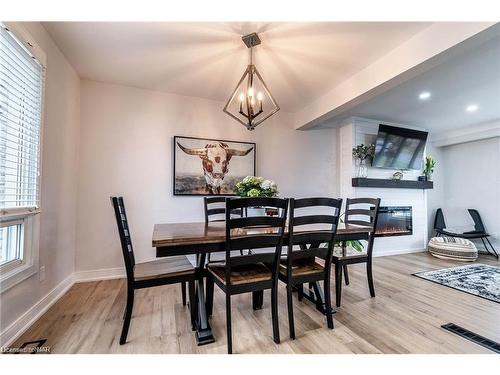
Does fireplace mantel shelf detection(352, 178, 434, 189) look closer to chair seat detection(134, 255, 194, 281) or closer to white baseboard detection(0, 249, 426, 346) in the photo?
chair seat detection(134, 255, 194, 281)

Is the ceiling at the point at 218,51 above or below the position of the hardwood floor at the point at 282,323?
above

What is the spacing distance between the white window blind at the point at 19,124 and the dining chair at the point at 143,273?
75 cm

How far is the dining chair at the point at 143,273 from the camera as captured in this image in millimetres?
1601

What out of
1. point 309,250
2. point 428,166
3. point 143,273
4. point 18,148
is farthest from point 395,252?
point 18,148

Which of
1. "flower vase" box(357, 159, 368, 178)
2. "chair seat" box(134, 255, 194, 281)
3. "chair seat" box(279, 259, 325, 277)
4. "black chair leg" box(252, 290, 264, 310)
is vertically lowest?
"black chair leg" box(252, 290, 264, 310)

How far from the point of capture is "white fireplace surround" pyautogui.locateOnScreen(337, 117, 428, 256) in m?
4.11

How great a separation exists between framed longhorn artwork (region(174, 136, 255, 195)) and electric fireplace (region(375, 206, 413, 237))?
2.62 m

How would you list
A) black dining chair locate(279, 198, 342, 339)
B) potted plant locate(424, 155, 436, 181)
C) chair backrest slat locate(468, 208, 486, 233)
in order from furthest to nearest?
potted plant locate(424, 155, 436, 181) < chair backrest slat locate(468, 208, 486, 233) < black dining chair locate(279, 198, 342, 339)

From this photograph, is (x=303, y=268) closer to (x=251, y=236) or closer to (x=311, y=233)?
(x=311, y=233)

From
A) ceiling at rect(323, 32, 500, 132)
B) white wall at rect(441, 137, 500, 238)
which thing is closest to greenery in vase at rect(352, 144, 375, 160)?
ceiling at rect(323, 32, 500, 132)

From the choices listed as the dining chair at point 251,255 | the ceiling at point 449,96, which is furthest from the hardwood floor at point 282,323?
the ceiling at point 449,96

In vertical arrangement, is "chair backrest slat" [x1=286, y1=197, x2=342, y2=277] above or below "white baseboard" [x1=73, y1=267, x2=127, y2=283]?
above

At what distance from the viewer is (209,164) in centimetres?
340

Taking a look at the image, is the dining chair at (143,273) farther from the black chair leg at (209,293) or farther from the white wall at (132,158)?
the white wall at (132,158)
